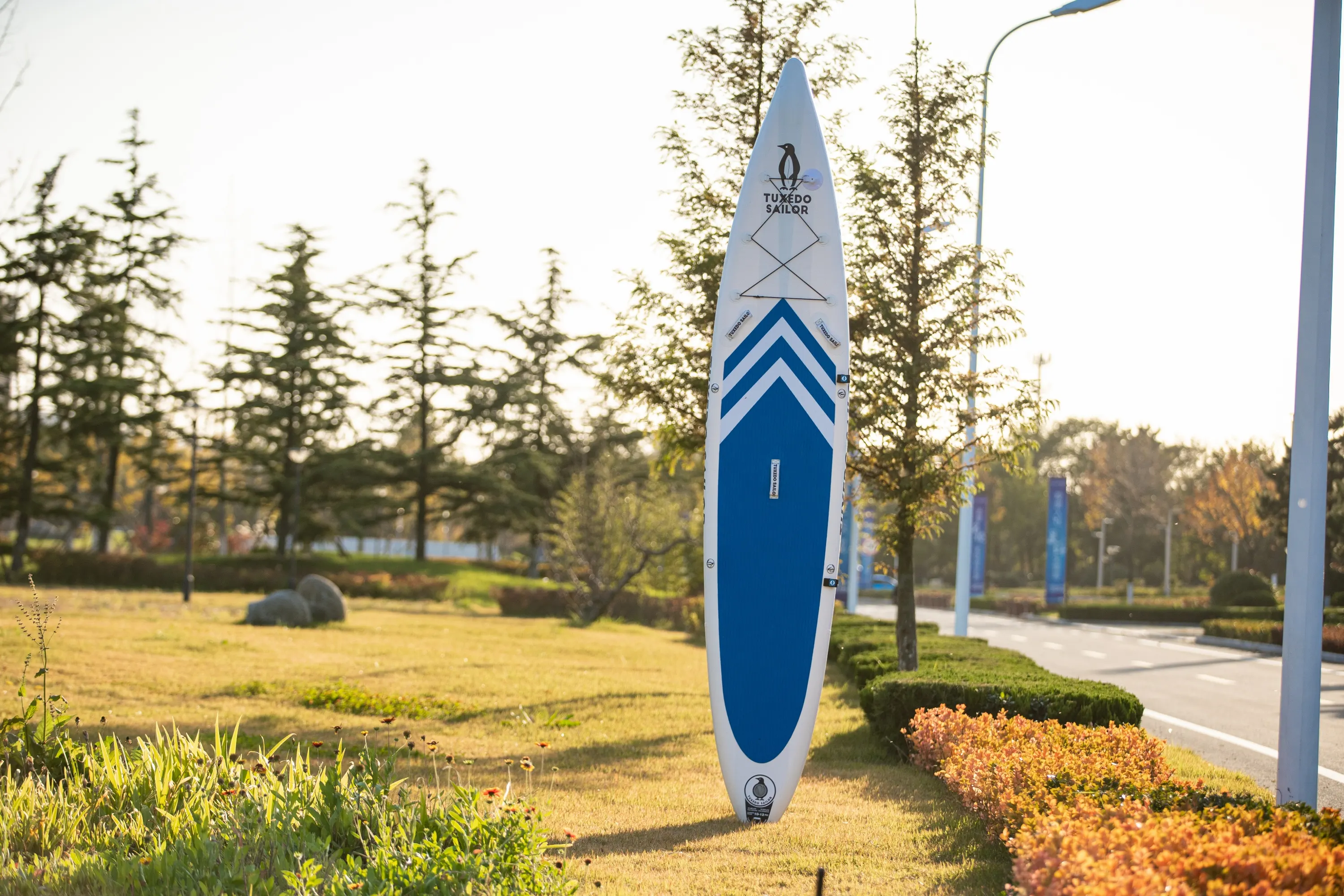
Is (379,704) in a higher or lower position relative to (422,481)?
lower

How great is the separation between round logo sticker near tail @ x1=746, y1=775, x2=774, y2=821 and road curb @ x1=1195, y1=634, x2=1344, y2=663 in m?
19.1

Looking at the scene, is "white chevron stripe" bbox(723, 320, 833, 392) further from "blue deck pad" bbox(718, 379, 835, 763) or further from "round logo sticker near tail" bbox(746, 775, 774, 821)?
"round logo sticker near tail" bbox(746, 775, 774, 821)

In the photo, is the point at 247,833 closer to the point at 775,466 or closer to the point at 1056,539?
the point at 775,466

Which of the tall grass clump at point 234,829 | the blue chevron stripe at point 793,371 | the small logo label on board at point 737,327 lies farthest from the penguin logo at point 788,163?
the tall grass clump at point 234,829

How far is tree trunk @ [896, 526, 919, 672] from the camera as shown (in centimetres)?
1152

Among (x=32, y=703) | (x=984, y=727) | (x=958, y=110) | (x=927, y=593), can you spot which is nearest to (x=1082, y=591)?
(x=927, y=593)

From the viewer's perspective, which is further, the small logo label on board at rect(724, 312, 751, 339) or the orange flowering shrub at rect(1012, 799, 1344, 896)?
the small logo label on board at rect(724, 312, 751, 339)

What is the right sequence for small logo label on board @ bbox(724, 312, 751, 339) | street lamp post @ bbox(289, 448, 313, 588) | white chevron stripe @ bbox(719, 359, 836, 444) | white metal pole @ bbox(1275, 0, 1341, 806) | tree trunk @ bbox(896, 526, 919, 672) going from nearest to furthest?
1. white metal pole @ bbox(1275, 0, 1341, 806)
2. white chevron stripe @ bbox(719, 359, 836, 444)
3. small logo label on board @ bbox(724, 312, 751, 339)
4. tree trunk @ bbox(896, 526, 919, 672)
5. street lamp post @ bbox(289, 448, 313, 588)

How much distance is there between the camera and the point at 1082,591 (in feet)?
192

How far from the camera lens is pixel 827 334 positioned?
6.95m

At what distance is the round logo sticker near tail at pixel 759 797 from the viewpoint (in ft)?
21.0

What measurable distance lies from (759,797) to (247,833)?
3.08 metres

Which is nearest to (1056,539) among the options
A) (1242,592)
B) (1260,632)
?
(1242,592)

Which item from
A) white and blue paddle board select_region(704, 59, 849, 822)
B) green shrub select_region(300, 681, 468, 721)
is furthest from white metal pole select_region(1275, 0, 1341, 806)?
green shrub select_region(300, 681, 468, 721)
